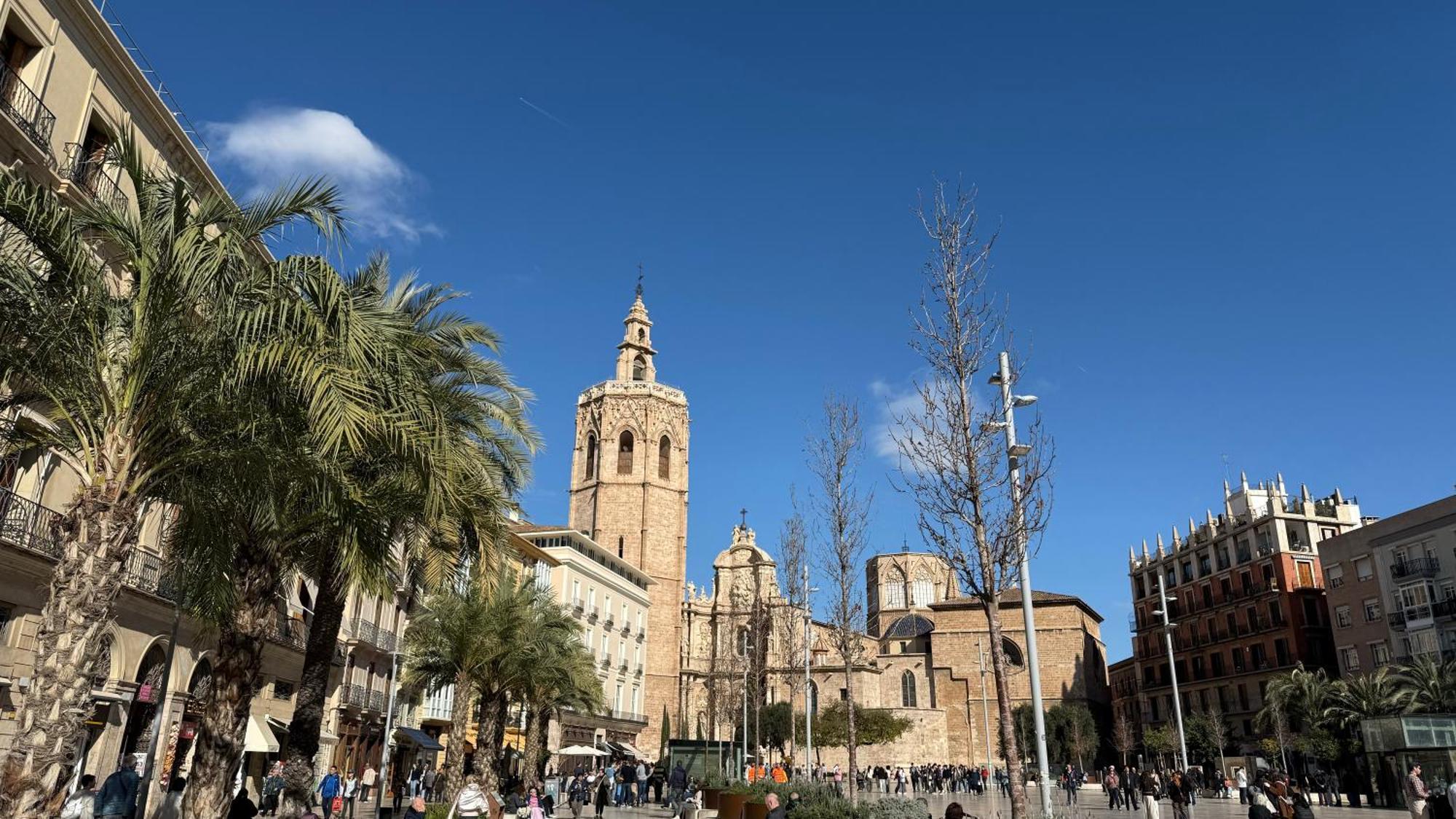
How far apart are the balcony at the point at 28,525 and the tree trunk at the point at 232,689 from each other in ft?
15.9

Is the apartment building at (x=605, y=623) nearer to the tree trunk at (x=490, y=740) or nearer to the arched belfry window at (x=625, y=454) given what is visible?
the arched belfry window at (x=625, y=454)

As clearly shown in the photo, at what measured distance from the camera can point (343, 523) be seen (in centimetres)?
1172

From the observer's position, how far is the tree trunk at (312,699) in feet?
44.7

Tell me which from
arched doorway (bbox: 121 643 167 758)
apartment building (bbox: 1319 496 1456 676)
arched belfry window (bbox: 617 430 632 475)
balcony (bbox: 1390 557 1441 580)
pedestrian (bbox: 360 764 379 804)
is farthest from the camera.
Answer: arched belfry window (bbox: 617 430 632 475)

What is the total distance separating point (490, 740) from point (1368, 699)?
33.0 m

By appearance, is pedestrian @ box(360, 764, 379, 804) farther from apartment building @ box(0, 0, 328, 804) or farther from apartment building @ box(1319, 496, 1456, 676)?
apartment building @ box(1319, 496, 1456, 676)

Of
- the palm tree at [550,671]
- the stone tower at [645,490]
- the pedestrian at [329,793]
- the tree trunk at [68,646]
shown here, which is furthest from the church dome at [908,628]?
the tree trunk at [68,646]

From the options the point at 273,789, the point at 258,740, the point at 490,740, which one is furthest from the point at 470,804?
the point at 490,740

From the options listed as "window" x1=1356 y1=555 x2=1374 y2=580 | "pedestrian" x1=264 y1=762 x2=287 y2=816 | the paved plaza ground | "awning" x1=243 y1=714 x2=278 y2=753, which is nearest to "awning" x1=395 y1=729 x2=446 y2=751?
the paved plaza ground

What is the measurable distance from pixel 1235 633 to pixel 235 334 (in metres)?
59.8

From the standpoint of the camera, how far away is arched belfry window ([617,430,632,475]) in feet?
239

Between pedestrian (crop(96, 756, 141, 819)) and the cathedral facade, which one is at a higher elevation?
the cathedral facade

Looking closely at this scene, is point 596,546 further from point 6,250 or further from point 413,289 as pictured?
point 6,250

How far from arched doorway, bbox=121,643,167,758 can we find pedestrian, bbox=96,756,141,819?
919 cm
